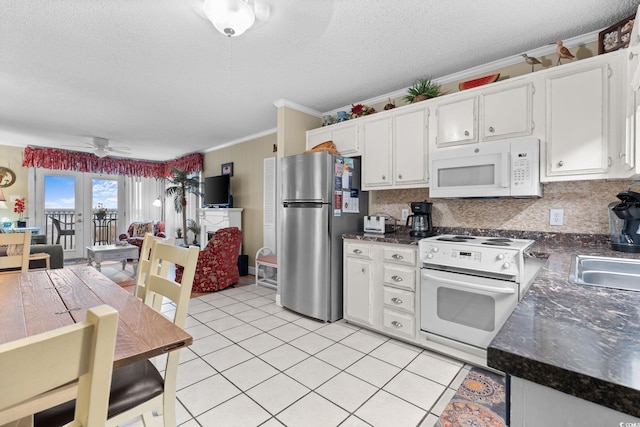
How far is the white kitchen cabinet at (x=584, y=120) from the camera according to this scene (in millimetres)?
1922

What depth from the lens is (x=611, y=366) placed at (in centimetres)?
52

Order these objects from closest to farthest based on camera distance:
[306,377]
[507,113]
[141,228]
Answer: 1. [306,377]
2. [507,113]
3. [141,228]

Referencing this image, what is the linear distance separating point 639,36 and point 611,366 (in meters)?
1.93

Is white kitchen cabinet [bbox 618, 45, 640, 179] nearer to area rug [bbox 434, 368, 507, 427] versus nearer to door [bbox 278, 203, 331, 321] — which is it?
area rug [bbox 434, 368, 507, 427]

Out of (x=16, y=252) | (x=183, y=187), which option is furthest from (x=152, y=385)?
(x=183, y=187)

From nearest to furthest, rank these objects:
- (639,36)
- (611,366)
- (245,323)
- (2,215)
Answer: (611,366), (639,36), (245,323), (2,215)

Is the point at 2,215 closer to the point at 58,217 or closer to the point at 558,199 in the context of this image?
the point at 58,217

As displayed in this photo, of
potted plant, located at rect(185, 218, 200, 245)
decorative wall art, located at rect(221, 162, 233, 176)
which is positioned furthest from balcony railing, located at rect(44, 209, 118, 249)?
decorative wall art, located at rect(221, 162, 233, 176)

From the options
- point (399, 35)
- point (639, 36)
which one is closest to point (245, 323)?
point (399, 35)

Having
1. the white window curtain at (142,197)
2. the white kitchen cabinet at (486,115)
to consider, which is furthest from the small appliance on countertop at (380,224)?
the white window curtain at (142,197)

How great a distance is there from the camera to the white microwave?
7.09 ft

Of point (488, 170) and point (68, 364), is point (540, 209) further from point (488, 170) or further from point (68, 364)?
point (68, 364)

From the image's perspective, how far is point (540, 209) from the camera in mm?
2426

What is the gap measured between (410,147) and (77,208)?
7.56 m
